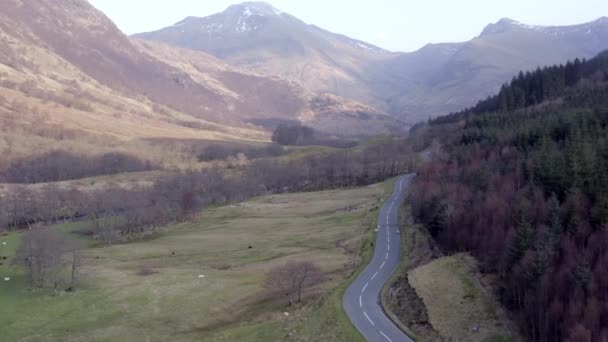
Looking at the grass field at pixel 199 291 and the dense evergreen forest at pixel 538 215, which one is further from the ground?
the dense evergreen forest at pixel 538 215

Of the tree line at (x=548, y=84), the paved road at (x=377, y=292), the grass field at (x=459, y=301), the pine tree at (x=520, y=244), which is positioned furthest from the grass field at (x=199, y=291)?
the tree line at (x=548, y=84)

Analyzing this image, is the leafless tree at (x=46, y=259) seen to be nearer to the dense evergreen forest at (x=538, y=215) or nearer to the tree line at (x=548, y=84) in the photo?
the dense evergreen forest at (x=538, y=215)

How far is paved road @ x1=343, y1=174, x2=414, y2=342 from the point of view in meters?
49.9

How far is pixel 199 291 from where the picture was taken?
71750 mm

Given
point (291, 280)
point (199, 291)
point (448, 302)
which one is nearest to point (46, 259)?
point (199, 291)

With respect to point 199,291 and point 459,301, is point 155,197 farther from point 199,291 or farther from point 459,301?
point 459,301

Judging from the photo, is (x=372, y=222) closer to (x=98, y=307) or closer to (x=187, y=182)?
(x=98, y=307)

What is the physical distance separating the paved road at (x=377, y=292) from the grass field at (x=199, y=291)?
141 centimetres

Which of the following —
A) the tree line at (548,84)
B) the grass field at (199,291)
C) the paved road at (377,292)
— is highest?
the tree line at (548,84)

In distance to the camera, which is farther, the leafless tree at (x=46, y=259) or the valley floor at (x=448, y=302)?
the leafless tree at (x=46, y=259)

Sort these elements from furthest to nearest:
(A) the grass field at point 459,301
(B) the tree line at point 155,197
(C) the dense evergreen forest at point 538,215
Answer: (B) the tree line at point 155,197 → (A) the grass field at point 459,301 → (C) the dense evergreen forest at point 538,215

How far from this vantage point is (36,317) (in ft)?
214

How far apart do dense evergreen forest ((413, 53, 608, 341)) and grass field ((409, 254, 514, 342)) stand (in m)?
1.74

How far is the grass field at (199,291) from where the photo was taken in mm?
58250
